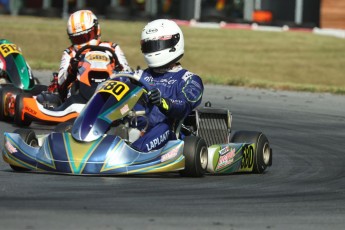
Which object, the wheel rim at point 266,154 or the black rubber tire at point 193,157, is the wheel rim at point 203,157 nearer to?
the black rubber tire at point 193,157

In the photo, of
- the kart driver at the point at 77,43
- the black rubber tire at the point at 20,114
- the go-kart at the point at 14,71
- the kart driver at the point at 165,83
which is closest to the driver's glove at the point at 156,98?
the kart driver at the point at 165,83

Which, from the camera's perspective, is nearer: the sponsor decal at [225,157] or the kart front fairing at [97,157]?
the kart front fairing at [97,157]

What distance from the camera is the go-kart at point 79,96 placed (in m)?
11.1

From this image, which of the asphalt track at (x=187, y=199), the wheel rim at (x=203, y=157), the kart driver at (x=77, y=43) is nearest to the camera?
the asphalt track at (x=187, y=199)

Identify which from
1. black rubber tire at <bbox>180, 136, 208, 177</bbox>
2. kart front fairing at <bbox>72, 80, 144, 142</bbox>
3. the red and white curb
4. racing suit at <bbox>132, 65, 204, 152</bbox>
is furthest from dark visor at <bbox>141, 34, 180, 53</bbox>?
the red and white curb

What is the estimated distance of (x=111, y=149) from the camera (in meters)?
7.27

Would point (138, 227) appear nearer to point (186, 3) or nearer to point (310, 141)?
point (310, 141)

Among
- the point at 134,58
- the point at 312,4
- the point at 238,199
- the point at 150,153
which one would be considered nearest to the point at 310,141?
the point at 150,153

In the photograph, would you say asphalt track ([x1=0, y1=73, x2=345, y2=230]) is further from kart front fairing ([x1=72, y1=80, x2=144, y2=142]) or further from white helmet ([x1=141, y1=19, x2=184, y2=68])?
white helmet ([x1=141, y1=19, x2=184, y2=68])

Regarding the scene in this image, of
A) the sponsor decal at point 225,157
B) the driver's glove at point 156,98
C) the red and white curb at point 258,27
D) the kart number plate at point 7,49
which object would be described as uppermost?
the driver's glove at point 156,98

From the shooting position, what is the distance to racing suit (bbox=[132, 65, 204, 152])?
7660 mm

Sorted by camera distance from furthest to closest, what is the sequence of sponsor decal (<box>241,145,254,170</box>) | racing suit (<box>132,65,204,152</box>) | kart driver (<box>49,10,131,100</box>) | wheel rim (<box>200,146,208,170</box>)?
kart driver (<box>49,10,131,100</box>), sponsor decal (<box>241,145,254,170</box>), racing suit (<box>132,65,204,152</box>), wheel rim (<box>200,146,208,170</box>)

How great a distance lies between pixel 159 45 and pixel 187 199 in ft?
7.08

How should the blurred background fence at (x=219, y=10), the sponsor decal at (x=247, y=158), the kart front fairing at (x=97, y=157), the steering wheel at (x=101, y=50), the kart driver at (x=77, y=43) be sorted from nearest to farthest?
the kart front fairing at (x=97, y=157)
the sponsor decal at (x=247, y=158)
the steering wheel at (x=101, y=50)
the kart driver at (x=77, y=43)
the blurred background fence at (x=219, y=10)
